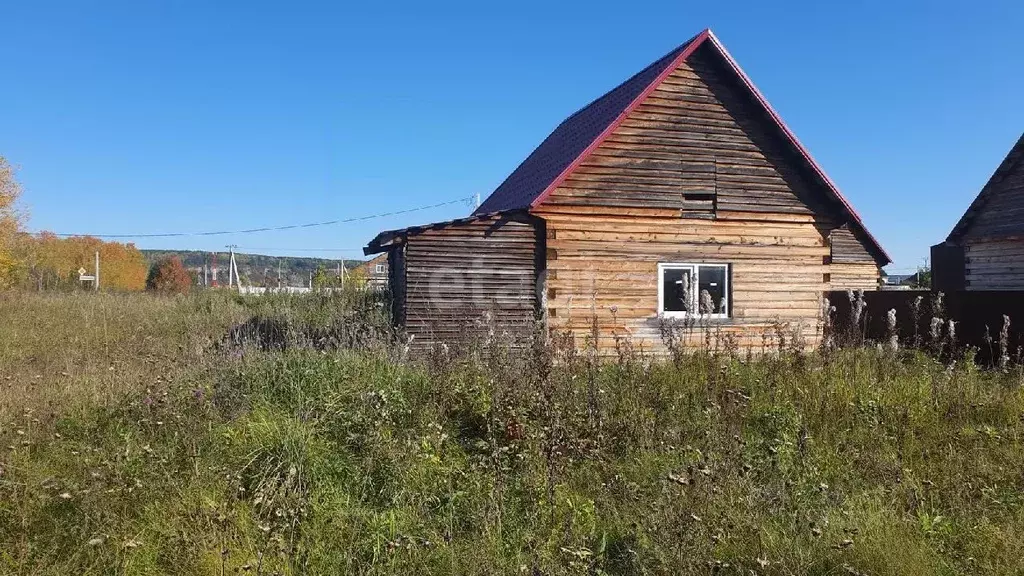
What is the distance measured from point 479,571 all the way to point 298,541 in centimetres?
125

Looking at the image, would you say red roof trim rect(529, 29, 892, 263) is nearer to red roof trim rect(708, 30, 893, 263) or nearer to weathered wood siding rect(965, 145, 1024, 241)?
red roof trim rect(708, 30, 893, 263)

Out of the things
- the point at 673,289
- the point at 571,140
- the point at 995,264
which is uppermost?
the point at 571,140

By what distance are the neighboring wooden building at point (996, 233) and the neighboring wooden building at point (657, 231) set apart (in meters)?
6.48

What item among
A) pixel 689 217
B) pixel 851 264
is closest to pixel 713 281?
pixel 689 217

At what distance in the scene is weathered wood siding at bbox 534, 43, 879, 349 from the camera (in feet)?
39.0

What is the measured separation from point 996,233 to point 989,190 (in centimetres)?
147

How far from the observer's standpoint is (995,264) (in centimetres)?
1730

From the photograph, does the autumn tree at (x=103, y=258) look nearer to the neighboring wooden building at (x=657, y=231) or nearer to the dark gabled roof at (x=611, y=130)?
the dark gabled roof at (x=611, y=130)

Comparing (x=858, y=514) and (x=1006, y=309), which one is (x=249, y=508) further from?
(x=1006, y=309)

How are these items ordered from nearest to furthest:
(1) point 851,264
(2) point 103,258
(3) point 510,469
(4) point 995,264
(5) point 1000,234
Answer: (3) point 510,469
(5) point 1000,234
(4) point 995,264
(1) point 851,264
(2) point 103,258

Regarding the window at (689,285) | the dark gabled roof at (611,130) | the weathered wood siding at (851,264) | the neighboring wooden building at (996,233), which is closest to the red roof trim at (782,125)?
the dark gabled roof at (611,130)

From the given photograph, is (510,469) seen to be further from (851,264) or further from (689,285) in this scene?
(851,264)

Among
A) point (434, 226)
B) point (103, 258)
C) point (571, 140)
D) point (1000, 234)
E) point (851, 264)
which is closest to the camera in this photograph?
point (434, 226)

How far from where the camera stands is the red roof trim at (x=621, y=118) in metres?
11.4
